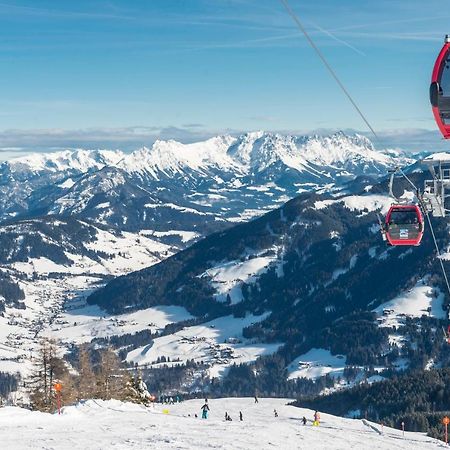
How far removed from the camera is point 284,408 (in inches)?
3676

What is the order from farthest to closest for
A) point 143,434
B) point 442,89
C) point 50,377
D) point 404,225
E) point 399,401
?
point 399,401 → point 50,377 → point 143,434 → point 404,225 → point 442,89

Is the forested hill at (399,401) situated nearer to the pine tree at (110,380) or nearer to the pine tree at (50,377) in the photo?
the pine tree at (110,380)

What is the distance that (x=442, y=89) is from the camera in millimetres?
21625

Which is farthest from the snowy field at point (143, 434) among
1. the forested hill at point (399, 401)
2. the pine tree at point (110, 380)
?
the forested hill at point (399, 401)

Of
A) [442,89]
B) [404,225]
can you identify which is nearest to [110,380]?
[404,225]

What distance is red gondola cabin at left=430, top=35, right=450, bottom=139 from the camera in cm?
2152

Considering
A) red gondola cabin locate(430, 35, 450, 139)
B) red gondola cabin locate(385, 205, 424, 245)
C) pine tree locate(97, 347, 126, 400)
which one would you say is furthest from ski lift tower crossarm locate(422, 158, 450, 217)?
pine tree locate(97, 347, 126, 400)

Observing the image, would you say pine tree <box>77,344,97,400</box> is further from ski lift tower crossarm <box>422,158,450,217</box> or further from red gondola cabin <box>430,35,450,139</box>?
red gondola cabin <box>430,35,450,139</box>

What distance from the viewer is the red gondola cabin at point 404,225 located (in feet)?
110

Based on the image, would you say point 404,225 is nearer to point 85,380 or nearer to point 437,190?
point 437,190

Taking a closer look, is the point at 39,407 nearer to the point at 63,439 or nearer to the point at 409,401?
the point at 63,439

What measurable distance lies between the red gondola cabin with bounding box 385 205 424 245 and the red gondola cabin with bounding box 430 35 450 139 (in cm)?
1172

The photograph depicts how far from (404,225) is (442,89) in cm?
1304

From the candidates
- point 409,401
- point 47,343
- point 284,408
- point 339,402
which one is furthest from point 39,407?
point 339,402
